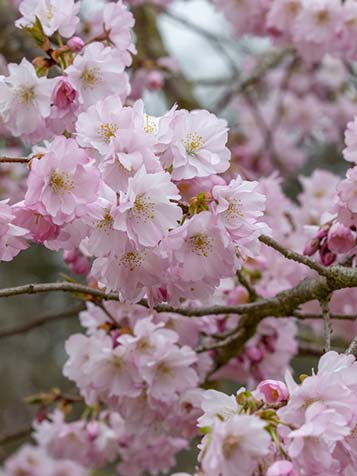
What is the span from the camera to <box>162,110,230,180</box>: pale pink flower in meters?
1.54

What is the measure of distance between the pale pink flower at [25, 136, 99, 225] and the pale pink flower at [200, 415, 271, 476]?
1.54ft

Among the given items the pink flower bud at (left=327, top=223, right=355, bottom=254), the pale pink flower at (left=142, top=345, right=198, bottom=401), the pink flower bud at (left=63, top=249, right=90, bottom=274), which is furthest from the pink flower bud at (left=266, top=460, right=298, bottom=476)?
the pink flower bud at (left=63, top=249, right=90, bottom=274)

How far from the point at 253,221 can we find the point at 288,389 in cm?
31

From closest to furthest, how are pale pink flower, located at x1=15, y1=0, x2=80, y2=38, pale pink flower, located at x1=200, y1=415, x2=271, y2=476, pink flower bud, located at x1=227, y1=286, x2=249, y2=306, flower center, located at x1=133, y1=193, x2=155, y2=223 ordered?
pale pink flower, located at x1=200, y1=415, x2=271, y2=476, flower center, located at x1=133, y1=193, x2=155, y2=223, pale pink flower, located at x1=15, y1=0, x2=80, y2=38, pink flower bud, located at x1=227, y1=286, x2=249, y2=306

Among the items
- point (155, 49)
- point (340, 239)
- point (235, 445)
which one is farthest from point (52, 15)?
point (155, 49)

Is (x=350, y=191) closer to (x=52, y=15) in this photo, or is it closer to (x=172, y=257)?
(x=172, y=257)

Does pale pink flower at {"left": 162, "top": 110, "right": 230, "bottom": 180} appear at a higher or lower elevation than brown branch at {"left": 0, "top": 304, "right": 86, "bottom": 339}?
higher

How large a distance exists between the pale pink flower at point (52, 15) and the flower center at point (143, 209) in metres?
→ 0.60

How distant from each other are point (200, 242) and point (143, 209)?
0.12 meters

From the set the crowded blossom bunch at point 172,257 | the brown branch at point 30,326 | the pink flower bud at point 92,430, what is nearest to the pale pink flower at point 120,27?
the crowded blossom bunch at point 172,257

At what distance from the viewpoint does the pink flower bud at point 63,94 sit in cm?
179

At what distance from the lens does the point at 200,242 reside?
4.95 feet

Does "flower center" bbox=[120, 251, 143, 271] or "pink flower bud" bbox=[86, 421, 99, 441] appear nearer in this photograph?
"flower center" bbox=[120, 251, 143, 271]

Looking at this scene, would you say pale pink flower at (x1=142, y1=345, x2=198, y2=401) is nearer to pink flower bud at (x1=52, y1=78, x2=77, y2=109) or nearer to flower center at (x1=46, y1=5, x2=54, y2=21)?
pink flower bud at (x1=52, y1=78, x2=77, y2=109)
